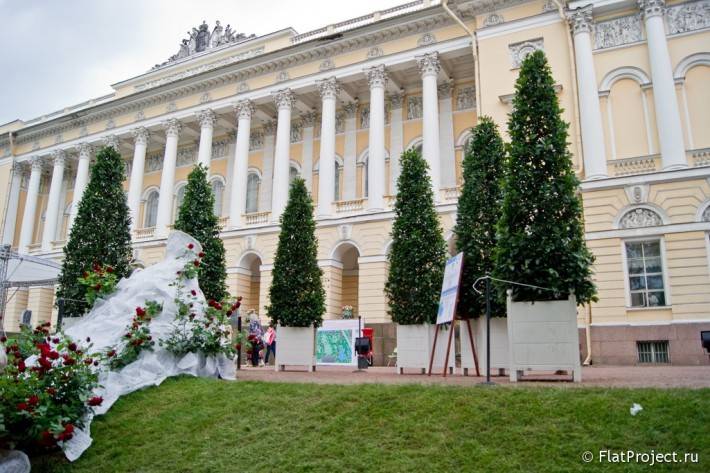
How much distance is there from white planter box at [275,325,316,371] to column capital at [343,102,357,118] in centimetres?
1710

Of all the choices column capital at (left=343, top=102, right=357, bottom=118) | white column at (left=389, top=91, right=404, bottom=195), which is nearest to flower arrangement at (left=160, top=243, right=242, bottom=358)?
white column at (left=389, top=91, right=404, bottom=195)

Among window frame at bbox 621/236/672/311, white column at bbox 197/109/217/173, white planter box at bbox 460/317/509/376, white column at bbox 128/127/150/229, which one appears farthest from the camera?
white column at bbox 128/127/150/229

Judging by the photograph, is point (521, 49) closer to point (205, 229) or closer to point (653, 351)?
point (653, 351)

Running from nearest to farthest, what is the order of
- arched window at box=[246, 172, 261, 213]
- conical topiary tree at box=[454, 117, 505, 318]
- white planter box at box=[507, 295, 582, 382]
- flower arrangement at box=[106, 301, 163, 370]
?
white planter box at box=[507, 295, 582, 382] → flower arrangement at box=[106, 301, 163, 370] → conical topiary tree at box=[454, 117, 505, 318] → arched window at box=[246, 172, 261, 213]

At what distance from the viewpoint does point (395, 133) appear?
29.0 metres

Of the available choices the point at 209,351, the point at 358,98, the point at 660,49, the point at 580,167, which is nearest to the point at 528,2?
the point at 660,49

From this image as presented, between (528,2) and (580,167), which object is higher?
(528,2)

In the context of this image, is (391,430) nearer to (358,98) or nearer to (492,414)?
(492,414)

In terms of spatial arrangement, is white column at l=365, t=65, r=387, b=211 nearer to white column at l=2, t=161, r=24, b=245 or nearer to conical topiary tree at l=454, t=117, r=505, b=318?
conical topiary tree at l=454, t=117, r=505, b=318

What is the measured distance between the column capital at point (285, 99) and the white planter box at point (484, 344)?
63.3 ft

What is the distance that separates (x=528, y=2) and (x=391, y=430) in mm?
21714

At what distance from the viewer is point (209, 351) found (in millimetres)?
10750

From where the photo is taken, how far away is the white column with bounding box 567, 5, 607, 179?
20703 mm

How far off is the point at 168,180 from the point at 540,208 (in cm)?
2642
